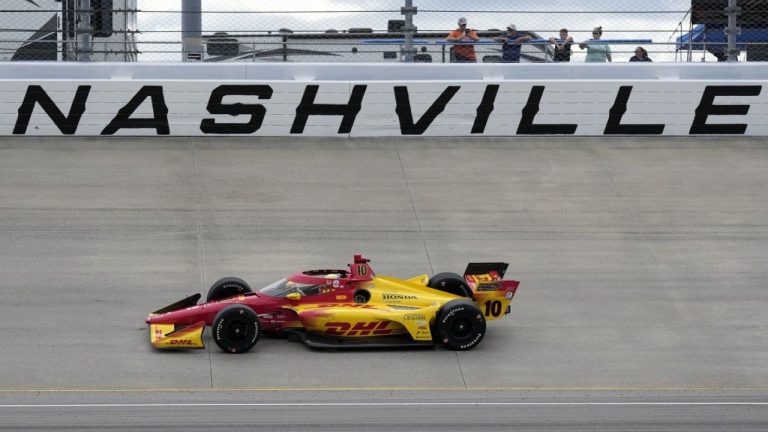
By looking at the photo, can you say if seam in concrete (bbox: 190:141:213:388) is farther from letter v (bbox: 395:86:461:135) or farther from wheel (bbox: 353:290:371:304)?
letter v (bbox: 395:86:461:135)

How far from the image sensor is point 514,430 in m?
10.1

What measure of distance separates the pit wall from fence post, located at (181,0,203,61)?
1.92 feet

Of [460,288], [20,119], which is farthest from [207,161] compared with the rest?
[460,288]

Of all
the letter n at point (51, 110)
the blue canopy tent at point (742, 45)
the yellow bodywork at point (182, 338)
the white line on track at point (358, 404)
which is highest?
the blue canopy tent at point (742, 45)

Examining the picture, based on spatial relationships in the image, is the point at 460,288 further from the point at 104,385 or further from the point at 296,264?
the point at 104,385

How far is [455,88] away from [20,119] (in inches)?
271

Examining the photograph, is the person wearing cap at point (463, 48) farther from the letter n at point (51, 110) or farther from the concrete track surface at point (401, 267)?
the letter n at point (51, 110)

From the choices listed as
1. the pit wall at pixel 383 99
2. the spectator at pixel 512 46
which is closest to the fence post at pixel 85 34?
the pit wall at pixel 383 99

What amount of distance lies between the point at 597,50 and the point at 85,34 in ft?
27.6

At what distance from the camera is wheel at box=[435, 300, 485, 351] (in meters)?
12.6

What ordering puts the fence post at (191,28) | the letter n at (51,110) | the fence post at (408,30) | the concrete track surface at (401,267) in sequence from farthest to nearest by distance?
the fence post at (408,30)
the fence post at (191,28)
the letter n at (51,110)
the concrete track surface at (401,267)

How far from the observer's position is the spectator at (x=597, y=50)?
20.5 m

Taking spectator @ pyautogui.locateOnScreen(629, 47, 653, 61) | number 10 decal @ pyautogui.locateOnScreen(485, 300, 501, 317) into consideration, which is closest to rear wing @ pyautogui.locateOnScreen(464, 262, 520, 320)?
number 10 decal @ pyautogui.locateOnScreen(485, 300, 501, 317)

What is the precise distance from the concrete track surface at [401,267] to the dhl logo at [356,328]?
9.5 inches
